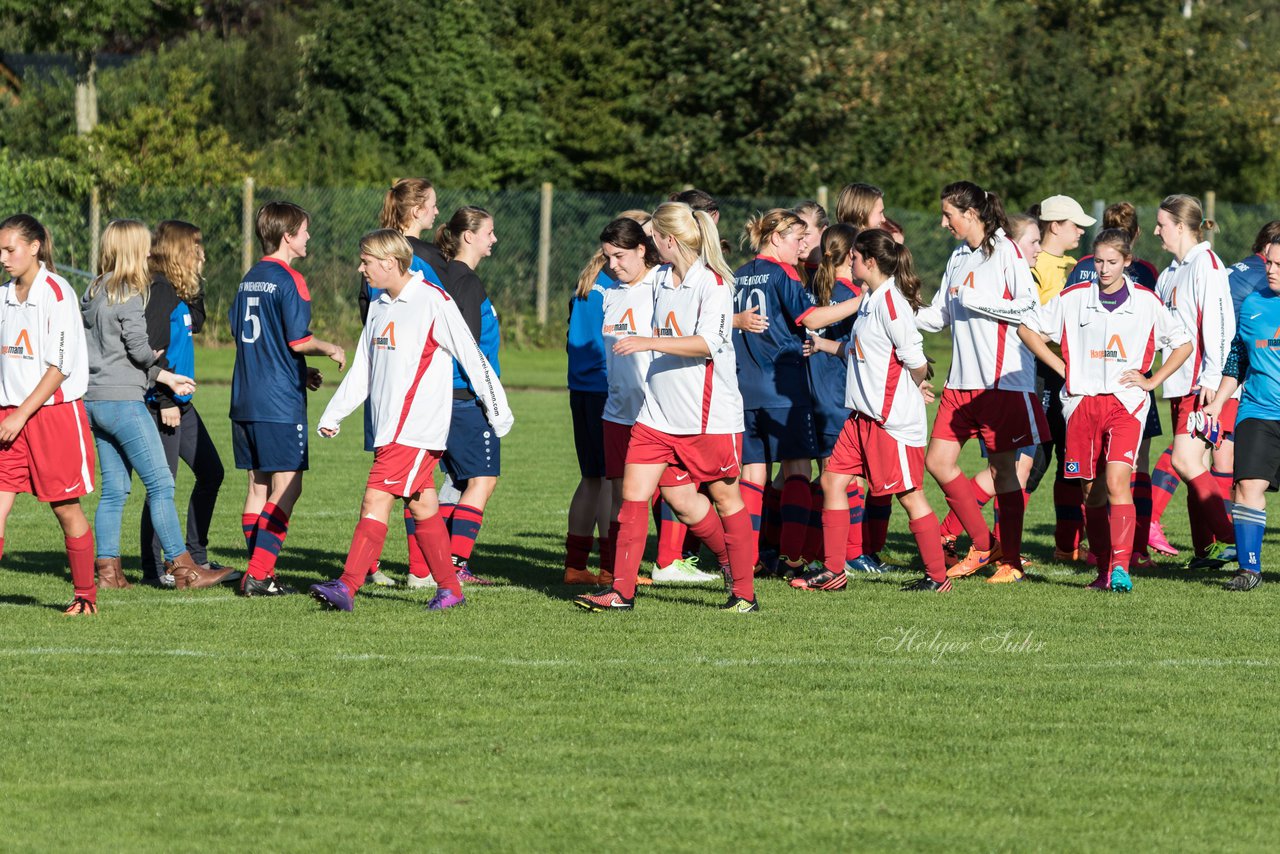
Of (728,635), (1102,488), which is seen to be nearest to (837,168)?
(1102,488)

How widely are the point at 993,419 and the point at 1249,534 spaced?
4.80 ft

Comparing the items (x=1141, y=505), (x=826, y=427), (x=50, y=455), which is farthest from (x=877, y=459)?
(x=50, y=455)

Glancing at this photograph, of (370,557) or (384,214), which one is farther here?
(384,214)

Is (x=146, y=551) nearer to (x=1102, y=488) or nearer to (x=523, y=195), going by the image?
(x=1102, y=488)

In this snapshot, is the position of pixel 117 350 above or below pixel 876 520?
above

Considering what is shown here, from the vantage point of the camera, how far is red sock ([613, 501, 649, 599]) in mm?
8453

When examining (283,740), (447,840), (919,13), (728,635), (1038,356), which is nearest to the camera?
(447,840)

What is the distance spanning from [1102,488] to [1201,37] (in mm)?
33039

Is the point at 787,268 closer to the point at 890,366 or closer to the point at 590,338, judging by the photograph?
the point at 890,366

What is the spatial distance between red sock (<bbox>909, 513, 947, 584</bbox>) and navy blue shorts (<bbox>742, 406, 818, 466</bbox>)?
2.70 feet

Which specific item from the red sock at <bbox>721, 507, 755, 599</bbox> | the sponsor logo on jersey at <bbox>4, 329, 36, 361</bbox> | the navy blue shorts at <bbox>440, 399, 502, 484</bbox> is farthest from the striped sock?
the sponsor logo on jersey at <bbox>4, 329, 36, 361</bbox>

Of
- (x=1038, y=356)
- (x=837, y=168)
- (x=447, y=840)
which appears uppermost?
(x=837, y=168)

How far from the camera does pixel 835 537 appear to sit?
30.8 feet

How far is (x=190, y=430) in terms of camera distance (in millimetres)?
9953
